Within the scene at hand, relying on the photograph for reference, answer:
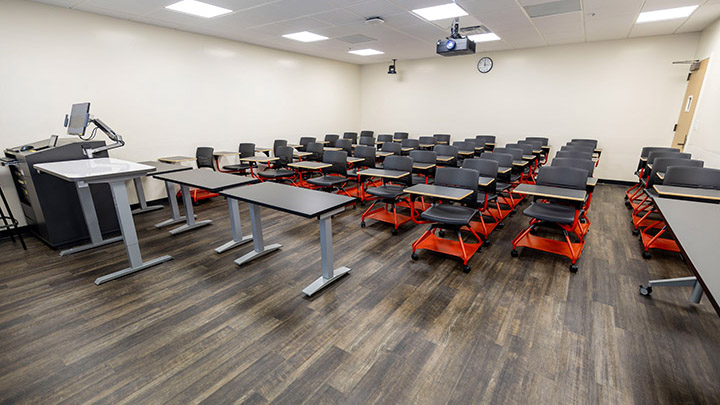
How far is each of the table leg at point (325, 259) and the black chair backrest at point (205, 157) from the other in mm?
3842

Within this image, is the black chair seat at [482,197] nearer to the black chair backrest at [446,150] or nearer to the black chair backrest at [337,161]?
the black chair backrest at [446,150]

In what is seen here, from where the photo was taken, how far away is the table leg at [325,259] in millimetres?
2747

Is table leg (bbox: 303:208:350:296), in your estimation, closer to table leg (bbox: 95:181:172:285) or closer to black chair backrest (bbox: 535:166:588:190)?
table leg (bbox: 95:181:172:285)

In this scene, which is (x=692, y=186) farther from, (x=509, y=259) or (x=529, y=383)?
(x=529, y=383)

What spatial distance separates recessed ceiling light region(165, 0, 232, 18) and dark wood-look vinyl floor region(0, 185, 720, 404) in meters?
3.38

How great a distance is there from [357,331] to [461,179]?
7.12 feet

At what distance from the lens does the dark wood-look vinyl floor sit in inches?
72.7

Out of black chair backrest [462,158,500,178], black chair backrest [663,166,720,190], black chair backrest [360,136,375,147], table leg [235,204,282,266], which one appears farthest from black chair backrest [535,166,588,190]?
black chair backrest [360,136,375,147]

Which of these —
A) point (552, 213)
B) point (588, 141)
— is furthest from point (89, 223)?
point (588, 141)

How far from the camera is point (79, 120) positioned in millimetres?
3383

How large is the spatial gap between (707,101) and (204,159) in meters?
8.31

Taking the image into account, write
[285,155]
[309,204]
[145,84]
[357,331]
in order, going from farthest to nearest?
[285,155] < [145,84] < [309,204] < [357,331]

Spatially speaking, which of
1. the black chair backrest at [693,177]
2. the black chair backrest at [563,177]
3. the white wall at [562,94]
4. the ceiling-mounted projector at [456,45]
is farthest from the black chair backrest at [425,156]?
the white wall at [562,94]

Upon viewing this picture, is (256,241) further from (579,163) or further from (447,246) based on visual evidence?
(579,163)
